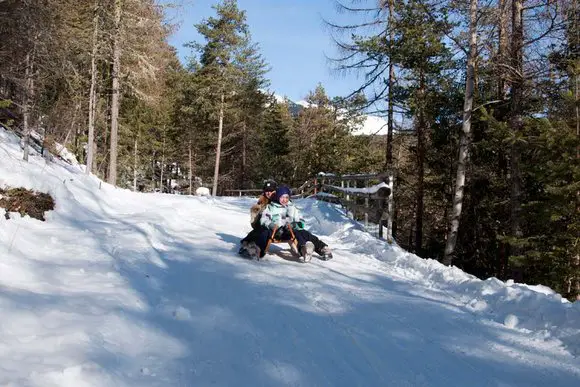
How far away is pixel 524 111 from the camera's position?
411 inches

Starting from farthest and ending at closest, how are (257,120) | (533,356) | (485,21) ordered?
(257,120), (485,21), (533,356)

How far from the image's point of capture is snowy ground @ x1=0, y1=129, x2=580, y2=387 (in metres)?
3.09

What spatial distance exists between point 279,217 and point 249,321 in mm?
3273

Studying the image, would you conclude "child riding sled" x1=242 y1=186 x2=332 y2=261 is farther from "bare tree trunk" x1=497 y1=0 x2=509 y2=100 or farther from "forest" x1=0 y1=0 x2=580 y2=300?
"bare tree trunk" x1=497 y1=0 x2=509 y2=100

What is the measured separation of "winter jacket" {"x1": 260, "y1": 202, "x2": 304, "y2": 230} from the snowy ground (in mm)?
782

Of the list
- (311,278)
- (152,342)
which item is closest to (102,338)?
(152,342)

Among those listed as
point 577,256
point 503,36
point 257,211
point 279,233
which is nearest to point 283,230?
point 279,233

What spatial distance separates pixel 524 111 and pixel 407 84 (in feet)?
19.4

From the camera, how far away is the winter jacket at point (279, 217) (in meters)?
7.15

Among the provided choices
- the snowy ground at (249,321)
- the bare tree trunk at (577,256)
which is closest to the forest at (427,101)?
the bare tree trunk at (577,256)

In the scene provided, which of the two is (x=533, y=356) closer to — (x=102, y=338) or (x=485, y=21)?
(x=102, y=338)

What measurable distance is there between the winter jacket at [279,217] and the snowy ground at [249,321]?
78cm

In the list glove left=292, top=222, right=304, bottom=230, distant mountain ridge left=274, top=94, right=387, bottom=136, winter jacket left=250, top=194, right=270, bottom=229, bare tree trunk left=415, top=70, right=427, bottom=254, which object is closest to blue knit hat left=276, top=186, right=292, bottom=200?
winter jacket left=250, top=194, right=270, bottom=229

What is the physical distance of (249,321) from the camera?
4086 millimetres
